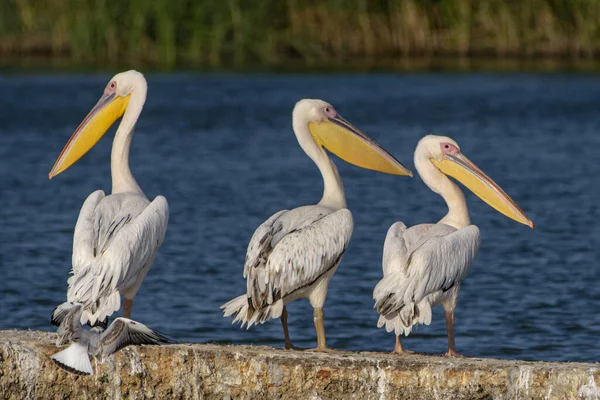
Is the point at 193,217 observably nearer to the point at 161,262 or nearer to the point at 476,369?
the point at 161,262

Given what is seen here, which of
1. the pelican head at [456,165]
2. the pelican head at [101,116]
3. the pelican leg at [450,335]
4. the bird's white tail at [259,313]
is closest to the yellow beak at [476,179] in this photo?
the pelican head at [456,165]

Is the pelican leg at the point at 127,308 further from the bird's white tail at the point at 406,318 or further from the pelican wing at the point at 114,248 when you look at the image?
the bird's white tail at the point at 406,318

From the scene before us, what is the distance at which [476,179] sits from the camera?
299 inches

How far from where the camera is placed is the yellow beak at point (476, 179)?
7492 mm

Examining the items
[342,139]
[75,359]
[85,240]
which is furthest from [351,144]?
[75,359]

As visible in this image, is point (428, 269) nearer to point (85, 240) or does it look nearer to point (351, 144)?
point (351, 144)

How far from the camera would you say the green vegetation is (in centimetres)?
2717

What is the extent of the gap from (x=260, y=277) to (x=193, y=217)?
7.89 metres

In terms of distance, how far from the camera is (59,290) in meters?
10.6

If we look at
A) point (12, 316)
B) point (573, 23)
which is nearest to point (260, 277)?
point (12, 316)

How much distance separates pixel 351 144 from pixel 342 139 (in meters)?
0.06

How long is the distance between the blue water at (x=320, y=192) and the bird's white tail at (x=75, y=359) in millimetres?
3066

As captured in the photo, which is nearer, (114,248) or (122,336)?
(122,336)

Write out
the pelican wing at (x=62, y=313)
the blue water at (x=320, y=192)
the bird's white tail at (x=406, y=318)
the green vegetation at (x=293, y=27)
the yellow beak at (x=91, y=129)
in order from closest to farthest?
the pelican wing at (x=62, y=313) < the bird's white tail at (x=406, y=318) < the yellow beak at (x=91, y=129) < the blue water at (x=320, y=192) < the green vegetation at (x=293, y=27)
